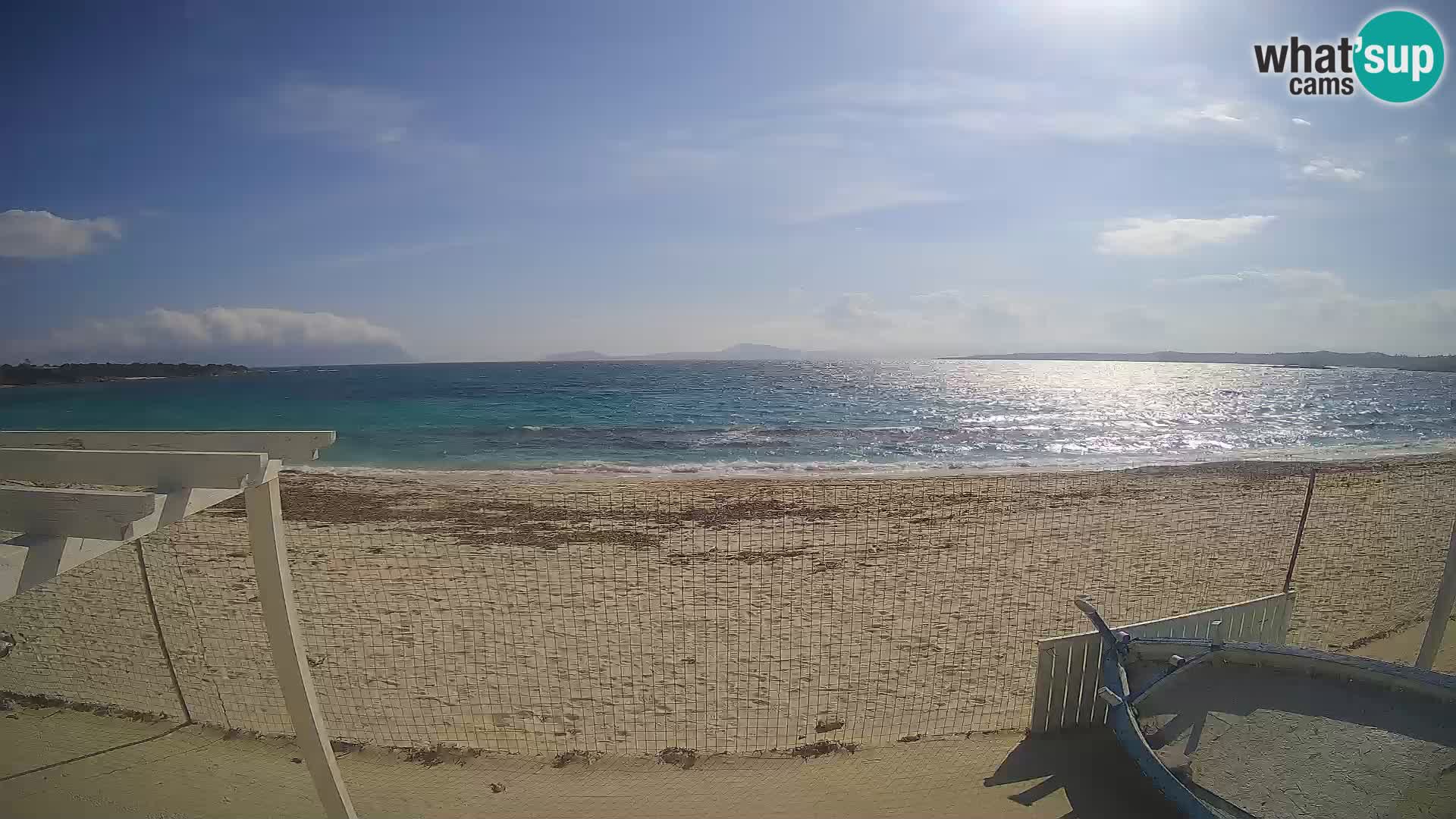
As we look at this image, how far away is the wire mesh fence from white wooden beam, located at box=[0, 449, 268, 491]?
3185 millimetres

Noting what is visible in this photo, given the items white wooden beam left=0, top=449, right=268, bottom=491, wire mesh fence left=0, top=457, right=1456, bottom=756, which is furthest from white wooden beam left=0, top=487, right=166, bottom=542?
wire mesh fence left=0, top=457, right=1456, bottom=756

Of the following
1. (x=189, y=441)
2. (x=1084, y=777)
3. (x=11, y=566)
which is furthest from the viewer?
(x=1084, y=777)

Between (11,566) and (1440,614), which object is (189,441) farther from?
(1440,614)

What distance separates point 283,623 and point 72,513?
1.33 meters

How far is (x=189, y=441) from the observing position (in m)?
3.27

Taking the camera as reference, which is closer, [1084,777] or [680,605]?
[1084,777]

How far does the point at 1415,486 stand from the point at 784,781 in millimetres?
20613

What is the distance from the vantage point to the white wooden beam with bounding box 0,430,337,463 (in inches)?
115

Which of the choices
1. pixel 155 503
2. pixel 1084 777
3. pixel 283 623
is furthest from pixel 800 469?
pixel 155 503

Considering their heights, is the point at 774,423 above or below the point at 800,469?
above

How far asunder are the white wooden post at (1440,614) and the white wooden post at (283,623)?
24.0 feet

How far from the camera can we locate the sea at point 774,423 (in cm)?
2458

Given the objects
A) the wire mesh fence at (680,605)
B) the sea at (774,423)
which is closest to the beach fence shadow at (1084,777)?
the wire mesh fence at (680,605)

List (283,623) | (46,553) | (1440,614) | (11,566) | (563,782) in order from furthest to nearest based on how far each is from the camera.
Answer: (1440,614) < (563,782) < (283,623) < (46,553) < (11,566)
